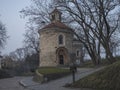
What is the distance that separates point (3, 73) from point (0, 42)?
915 cm

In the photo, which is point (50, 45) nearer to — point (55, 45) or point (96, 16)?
point (55, 45)

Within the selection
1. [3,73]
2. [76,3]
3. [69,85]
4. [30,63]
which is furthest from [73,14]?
[30,63]

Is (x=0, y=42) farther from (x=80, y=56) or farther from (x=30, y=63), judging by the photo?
(x=30, y=63)

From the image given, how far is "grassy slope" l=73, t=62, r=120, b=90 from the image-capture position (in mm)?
17867

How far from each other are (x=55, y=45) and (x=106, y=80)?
48353 millimetres

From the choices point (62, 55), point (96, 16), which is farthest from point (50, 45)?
A: point (96, 16)

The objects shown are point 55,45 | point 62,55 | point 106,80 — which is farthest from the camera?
point 62,55

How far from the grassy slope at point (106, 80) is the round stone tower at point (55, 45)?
4462 cm

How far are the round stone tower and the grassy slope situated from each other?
146ft

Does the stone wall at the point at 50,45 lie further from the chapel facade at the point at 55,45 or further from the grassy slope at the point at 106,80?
the grassy slope at the point at 106,80

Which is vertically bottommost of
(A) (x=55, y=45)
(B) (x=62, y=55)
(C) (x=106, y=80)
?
(C) (x=106, y=80)

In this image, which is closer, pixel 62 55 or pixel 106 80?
pixel 106 80

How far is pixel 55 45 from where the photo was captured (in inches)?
2650

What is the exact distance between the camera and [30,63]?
9675 cm
